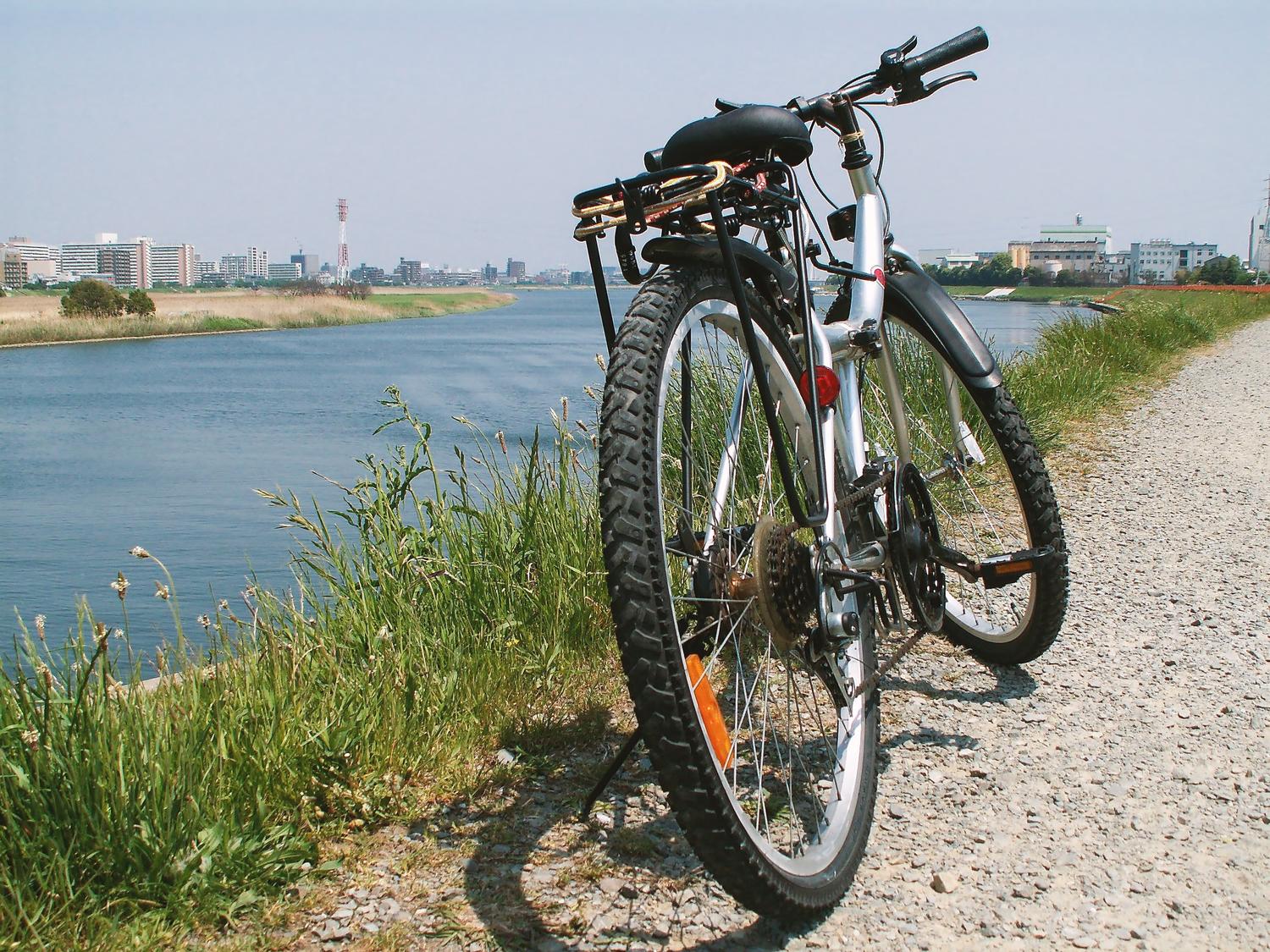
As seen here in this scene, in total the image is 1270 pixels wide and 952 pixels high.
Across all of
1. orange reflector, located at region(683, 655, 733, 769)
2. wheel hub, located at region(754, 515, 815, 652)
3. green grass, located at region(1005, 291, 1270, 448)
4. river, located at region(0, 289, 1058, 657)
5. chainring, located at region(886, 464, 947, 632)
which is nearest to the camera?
orange reflector, located at region(683, 655, 733, 769)

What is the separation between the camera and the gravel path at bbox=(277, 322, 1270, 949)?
2.17 metres

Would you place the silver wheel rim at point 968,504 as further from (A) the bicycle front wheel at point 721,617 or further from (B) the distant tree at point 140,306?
(B) the distant tree at point 140,306

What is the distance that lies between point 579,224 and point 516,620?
1650 millimetres

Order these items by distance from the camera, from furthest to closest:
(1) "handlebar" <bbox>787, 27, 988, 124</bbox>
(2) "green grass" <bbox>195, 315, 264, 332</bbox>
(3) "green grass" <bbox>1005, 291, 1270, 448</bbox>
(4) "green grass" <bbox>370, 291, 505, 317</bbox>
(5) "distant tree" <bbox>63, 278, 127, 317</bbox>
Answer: (4) "green grass" <bbox>370, 291, 505, 317</bbox>, (2) "green grass" <bbox>195, 315, 264, 332</bbox>, (5) "distant tree" <bbox>63, 278, 127, 317</bbox>, (3) "green grass" <bbox>1005, 291, 1270, 448</bbox>, (1) "handlebar" <bbox>787, 27, 988, 124</bbox>

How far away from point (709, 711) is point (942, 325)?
67.8 inches

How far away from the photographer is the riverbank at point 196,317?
156ft

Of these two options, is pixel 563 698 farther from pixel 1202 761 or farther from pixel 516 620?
pixel 1202 761

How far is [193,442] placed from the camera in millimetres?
17438

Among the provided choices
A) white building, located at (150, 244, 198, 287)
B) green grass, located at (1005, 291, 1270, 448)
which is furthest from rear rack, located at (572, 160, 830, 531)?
white building, located at (150, 244, 198, 287)

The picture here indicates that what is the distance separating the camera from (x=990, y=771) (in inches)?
114

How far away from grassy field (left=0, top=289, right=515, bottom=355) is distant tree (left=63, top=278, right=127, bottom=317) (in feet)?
2.28

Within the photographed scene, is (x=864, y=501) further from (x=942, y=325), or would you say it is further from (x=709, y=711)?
(x=709, y=711)

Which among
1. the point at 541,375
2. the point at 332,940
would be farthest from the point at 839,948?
the point at 541,375

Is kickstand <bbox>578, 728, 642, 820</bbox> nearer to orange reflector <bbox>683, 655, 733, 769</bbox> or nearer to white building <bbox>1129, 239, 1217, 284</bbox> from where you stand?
orange reflector <bbox>683, 655, 733, 769</bbox>
